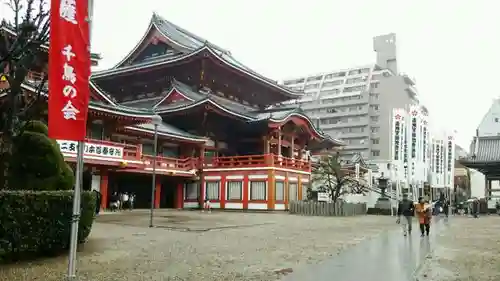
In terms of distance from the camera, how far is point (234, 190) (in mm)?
34250

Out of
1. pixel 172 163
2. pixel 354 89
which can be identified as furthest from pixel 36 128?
pixel 354 89

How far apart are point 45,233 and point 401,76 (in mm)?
89677

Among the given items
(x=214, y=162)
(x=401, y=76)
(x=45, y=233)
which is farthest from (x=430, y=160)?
(x=401, y=76)

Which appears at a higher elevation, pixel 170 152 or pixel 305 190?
pixel 170 152

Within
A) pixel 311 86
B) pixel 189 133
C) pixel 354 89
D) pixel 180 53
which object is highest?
pixel 311 86

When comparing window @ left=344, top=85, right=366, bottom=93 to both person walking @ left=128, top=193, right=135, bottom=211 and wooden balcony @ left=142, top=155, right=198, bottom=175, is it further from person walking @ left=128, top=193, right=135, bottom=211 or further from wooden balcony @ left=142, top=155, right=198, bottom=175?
person walking @ left=128, top=193, right=135, bottom=211

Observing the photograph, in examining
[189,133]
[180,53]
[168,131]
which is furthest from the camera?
[180,53]

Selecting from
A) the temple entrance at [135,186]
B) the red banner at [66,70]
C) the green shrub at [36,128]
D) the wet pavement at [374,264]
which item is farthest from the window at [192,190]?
the red banner at [66,70]

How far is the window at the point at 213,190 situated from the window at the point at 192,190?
0.83 meters

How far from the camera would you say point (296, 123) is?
39406 millimetres

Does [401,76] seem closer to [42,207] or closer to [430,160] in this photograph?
[430,160]

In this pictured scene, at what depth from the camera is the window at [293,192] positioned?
3497 cm

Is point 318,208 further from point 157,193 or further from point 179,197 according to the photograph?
point 157,193

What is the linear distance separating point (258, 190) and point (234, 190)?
1917 mm
